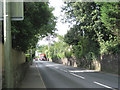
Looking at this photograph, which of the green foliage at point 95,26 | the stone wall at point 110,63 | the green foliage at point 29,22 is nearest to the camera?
the green foliage at point 29,22

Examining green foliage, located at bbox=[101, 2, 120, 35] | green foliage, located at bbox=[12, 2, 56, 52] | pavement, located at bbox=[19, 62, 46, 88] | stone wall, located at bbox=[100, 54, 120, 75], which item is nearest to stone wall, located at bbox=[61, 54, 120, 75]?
stone wall, located at bbox=[100, 54, 120, 75]

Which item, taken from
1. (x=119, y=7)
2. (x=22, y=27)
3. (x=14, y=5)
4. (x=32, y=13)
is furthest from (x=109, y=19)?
(x=14, y=5)

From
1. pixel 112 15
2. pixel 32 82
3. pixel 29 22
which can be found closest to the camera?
pixel 29 22

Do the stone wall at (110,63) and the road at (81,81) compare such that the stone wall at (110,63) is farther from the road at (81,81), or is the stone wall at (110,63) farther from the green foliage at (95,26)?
the road at (81,81)

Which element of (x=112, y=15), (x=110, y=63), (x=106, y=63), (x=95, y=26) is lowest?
(x=106, y=63)

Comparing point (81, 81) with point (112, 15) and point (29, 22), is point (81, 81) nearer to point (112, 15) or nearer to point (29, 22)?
point (29, 22)

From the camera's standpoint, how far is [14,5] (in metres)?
2.60

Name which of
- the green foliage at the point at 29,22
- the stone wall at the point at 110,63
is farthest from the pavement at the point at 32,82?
the stone wall at the point at 110,63

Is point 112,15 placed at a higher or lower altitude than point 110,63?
higher

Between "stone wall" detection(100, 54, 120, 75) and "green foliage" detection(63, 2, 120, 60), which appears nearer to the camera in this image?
"green foliage" detection(63, 2, 120, 60)

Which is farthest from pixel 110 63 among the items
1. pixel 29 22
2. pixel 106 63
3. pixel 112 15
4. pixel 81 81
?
pixel 29 22

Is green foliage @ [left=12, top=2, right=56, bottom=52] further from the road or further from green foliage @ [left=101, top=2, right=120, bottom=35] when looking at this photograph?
green foliage @ [left=101, top=2, right=120, bottom=35]

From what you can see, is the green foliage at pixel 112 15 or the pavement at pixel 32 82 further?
the green foliage at pixel 112 15

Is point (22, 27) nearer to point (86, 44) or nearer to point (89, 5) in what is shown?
point (89, 5)
